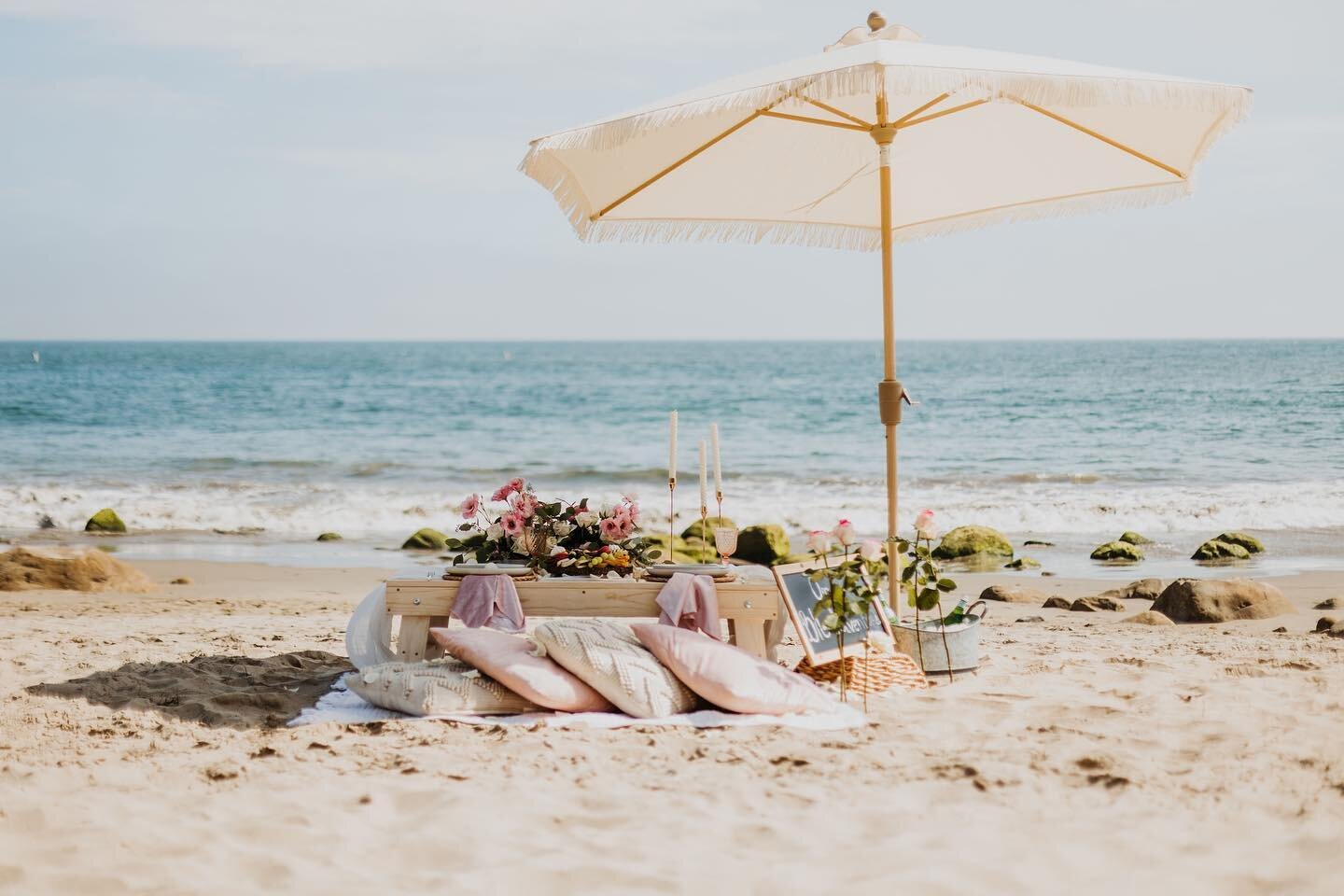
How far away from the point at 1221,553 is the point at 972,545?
210cm

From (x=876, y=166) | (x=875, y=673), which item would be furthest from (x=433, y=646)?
(x=876, y=166)

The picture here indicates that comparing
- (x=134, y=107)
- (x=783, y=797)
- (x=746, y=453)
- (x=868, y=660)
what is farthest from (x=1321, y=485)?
(x=134, y=107)

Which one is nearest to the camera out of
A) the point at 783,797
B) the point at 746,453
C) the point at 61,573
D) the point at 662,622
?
the point at 783,797

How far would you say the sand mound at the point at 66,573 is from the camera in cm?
845

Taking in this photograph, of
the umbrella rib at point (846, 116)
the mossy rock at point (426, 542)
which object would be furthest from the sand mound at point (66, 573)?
the umbrella rib at point (846, 116)

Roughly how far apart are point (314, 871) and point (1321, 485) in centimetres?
1509

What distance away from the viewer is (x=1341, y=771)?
3467 mm

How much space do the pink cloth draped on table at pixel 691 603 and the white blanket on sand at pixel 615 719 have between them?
35 cm

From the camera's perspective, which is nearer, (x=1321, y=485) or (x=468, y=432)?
(x=1321, y=485)

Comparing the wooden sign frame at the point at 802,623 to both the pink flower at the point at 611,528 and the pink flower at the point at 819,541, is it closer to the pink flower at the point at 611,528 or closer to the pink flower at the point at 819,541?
the pink flower at the point at 819,541

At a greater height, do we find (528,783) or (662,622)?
(662,622)

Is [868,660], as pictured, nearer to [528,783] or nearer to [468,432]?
[528,783]

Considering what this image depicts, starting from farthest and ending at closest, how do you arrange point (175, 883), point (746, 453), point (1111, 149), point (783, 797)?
1. point (746, 453)
2. point (1111, 149)
3. point (783, 797)
4. point (175, 883)

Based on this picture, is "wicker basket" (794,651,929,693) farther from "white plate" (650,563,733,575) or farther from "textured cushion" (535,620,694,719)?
"textured cushion" (535,620,694,719)
